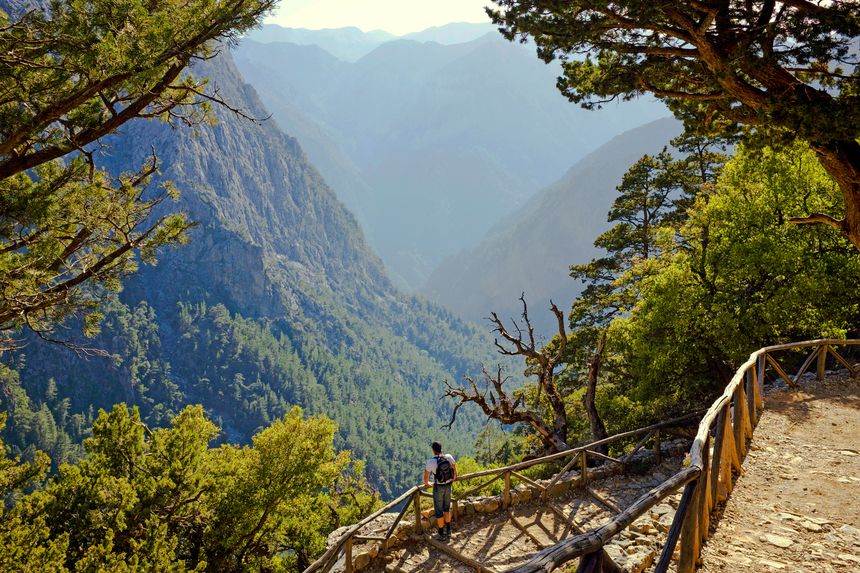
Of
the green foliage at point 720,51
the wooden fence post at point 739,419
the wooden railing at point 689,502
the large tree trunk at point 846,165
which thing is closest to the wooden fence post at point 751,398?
the wooden railing at point 689,502

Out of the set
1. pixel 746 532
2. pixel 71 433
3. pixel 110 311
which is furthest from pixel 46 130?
pixel 110 311

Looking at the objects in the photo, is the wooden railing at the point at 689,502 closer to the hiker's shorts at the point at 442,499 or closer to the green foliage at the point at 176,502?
the hiker's shorts at the point at 442,499

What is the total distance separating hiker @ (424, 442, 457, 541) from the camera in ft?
33.1

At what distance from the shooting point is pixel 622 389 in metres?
24.0

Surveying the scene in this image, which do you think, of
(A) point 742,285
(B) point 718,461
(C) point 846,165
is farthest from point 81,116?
(A) point 742,285

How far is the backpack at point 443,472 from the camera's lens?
33.1ft

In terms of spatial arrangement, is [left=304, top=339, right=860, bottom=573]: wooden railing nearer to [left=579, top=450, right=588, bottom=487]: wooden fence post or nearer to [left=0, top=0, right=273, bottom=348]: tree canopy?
[left=579, top=450, right=588, bottom=487]: wooden fence post

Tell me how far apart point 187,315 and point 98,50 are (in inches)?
7659

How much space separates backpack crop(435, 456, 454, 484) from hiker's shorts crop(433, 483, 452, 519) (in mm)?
209

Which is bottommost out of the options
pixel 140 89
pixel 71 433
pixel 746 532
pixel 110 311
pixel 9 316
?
pixel 71 433

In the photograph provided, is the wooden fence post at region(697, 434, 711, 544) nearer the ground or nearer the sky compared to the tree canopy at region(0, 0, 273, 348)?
nearer the ground

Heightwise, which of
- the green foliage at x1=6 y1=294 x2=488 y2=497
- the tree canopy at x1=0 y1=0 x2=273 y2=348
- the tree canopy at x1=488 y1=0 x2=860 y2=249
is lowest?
the green foliage at x1=6 y1=294 x2=488 y2=497

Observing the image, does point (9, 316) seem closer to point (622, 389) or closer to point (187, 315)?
point (622, 389)

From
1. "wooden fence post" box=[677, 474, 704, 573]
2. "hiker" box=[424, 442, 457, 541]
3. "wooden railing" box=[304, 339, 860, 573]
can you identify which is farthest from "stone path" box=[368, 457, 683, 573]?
"wooden fence post" box=[677, 474, 704, 573]
